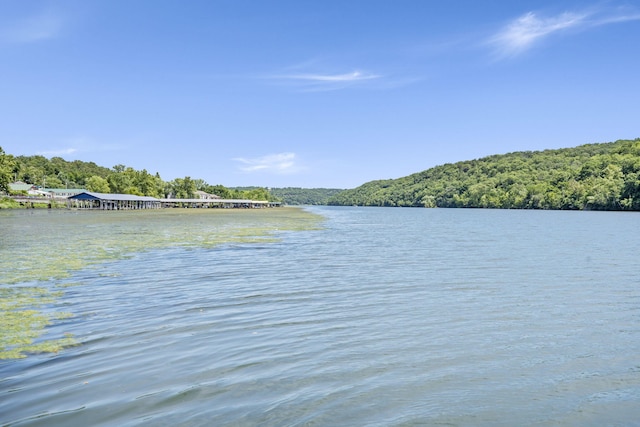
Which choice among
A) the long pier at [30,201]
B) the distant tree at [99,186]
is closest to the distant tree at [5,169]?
the long pier at [30,201]

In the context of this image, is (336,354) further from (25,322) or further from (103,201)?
(103,201)

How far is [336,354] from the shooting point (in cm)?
865

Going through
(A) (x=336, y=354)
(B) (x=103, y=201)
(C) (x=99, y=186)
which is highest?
(C) (x=99, y=186)

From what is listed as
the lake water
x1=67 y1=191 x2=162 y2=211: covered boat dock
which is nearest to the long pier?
x1=67 y1=191 x2=162 y2=211: covered boat dock

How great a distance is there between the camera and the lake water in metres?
6.29

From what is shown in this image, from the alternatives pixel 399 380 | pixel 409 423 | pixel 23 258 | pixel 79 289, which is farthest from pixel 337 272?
pixel 23 258

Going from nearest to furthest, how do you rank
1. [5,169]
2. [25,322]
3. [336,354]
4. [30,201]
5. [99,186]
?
[336,354] < [25,322] < [5,169] < [30,201] < [99,186]

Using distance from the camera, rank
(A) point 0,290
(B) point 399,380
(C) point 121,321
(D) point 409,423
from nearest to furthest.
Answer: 1. (D) point 409,423
2. (B) point 399,380
3. (C) point 121,321
4. (A) point 0,290

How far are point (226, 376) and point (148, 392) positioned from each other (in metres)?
1.13

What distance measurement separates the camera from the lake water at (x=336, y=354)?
6.29 m

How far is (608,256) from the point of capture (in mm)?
25453

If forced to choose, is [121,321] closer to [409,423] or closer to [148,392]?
[148,392]

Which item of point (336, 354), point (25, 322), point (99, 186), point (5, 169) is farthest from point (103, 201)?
point (336, 354)

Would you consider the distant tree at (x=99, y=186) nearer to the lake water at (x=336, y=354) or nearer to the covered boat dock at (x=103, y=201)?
the covered boat dock at (x=103, y=201)
